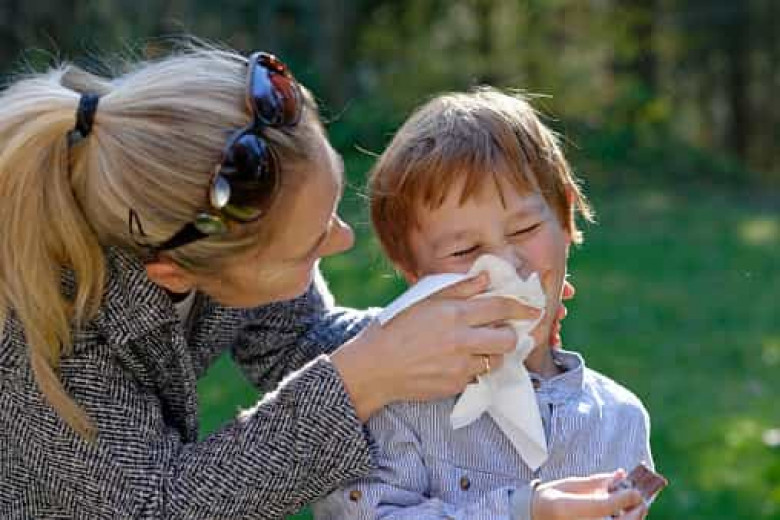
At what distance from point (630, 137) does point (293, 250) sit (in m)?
10.7

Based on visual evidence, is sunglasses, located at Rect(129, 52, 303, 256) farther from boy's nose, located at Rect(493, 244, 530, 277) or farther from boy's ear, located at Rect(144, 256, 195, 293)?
boy's nose, located at Rect(493, 244, 530, 277)

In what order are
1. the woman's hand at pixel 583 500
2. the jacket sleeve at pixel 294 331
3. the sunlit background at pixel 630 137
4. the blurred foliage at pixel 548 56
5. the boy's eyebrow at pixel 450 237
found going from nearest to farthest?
1. the woman's hand at pixel 583 500
2. the boy's eyebrow at pixel 450 237
3. the jacket sleeve at pixel 294 331
4. the sunlit background at pixel 630 137
5. the blurred foliage at pixel 548 56

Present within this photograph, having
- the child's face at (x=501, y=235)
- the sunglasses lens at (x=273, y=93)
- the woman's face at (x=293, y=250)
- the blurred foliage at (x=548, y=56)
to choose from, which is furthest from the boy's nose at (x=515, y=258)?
the blurred foliage at (x=548, y=56)

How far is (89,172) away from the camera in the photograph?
2.66m

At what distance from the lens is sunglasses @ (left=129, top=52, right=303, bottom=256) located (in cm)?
255

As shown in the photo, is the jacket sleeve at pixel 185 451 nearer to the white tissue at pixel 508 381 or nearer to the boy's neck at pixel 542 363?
the white tissue at pixel 508 381

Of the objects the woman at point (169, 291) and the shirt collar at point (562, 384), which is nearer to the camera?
the woman at point (169, 291)

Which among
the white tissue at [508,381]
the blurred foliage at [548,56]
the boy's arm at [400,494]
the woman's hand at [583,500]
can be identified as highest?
the white tissue at [508,381]

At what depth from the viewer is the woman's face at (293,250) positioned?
2.68 metres

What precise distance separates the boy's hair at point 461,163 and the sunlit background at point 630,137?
0.52ft

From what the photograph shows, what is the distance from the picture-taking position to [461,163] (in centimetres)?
267

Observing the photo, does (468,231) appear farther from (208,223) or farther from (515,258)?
(208,223)

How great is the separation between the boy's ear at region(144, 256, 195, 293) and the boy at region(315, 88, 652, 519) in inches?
14.7

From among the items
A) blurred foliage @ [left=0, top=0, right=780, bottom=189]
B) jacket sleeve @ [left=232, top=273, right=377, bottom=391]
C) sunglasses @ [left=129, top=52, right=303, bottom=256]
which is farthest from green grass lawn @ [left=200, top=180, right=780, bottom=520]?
blurred foliage @ [left=0, top=0, right=780, bottom=189]
